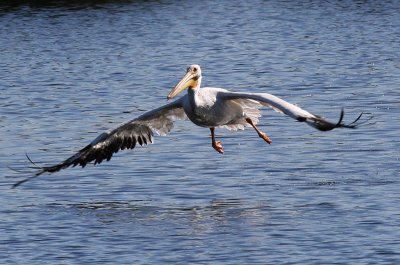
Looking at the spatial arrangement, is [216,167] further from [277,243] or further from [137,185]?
[277,243]

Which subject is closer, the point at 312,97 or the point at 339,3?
the point at 312,97

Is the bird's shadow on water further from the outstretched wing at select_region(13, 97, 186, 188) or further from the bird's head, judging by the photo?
the bird's head

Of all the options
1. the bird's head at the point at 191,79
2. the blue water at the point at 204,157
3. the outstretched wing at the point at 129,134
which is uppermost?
the bird's head at the point at 191,79

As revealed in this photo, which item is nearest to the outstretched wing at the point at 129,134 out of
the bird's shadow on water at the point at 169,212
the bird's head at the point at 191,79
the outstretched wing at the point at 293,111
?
the bird's head at the point at 191,79

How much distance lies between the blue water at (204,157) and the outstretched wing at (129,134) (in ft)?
2.12

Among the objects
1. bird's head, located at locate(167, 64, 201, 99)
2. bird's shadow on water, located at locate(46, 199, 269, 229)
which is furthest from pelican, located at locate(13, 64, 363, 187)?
bird's shadow on water, located at locate(46, 199, 269, 229)

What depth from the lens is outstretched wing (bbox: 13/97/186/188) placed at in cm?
1606

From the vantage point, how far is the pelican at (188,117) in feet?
51.8

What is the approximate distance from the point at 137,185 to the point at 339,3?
26.4 m

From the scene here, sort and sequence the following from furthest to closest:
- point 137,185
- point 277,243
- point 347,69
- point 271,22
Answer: point 271,22 < point 347,69 < point 137,185 < point 277,243

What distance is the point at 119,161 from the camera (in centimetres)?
1920

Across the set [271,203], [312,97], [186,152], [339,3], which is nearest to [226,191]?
[271,203]

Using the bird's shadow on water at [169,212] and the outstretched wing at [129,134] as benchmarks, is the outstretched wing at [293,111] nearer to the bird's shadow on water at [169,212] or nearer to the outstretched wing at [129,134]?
the outstretched wing at [129,134]

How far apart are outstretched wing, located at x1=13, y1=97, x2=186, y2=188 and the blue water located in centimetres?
A: 65
